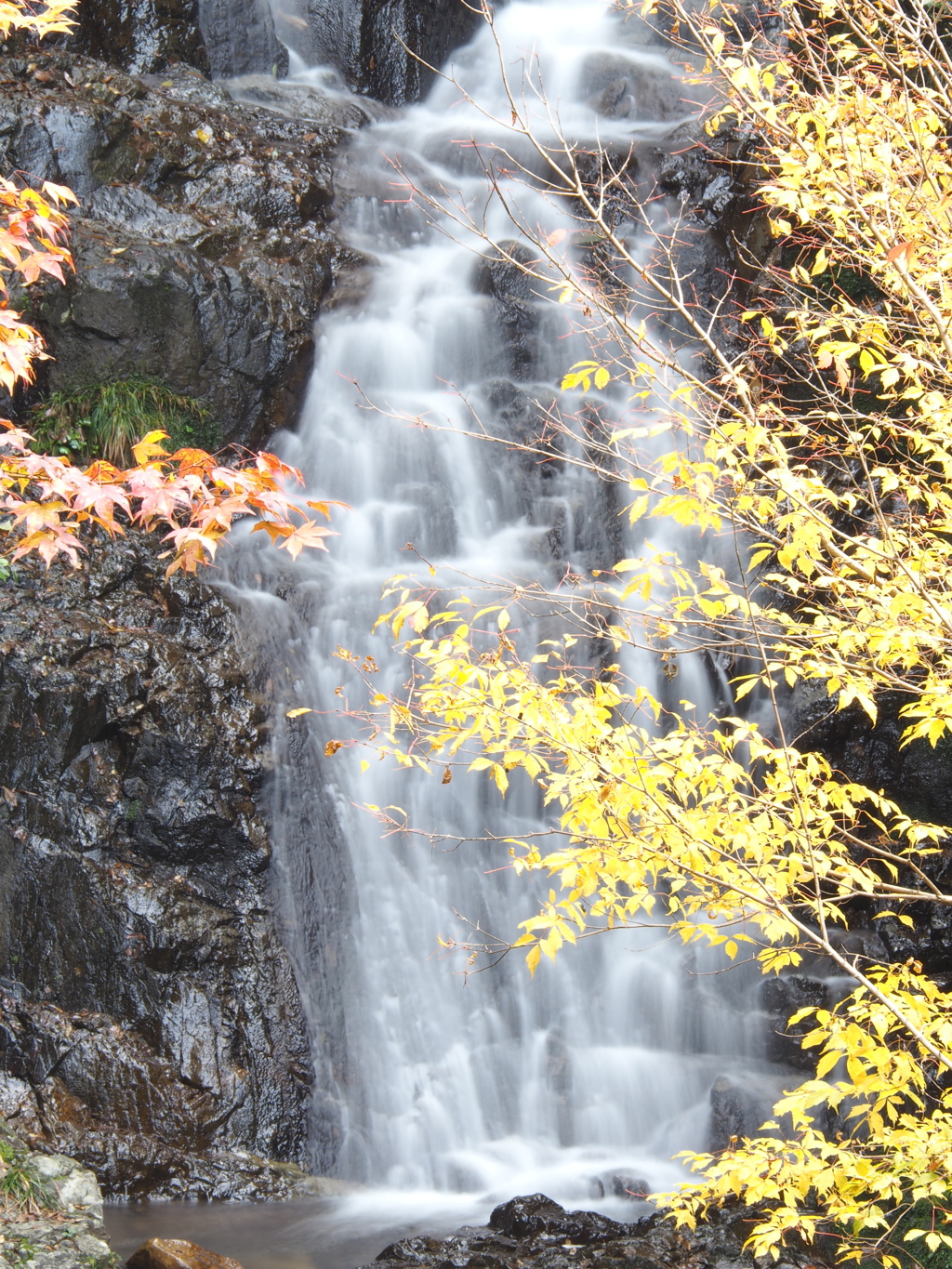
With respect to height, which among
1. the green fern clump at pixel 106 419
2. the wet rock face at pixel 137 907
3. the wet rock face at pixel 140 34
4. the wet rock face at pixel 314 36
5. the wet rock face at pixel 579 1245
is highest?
the wet rock face at pixel 314 36

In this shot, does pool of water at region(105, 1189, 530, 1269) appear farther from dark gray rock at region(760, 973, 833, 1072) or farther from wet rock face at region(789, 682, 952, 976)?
wet rock face at region(789, 682, 952, 976)

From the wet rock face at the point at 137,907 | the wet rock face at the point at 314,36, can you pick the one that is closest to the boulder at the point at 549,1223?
the wet rock face at the point at 137,907

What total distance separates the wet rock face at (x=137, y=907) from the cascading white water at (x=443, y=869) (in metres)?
0.39

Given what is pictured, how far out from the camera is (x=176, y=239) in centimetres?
1010

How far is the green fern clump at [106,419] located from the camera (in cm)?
868

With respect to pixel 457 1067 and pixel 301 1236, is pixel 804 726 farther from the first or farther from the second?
pixel 301 1236

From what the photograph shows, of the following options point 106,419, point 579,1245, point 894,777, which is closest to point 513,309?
point 106,419

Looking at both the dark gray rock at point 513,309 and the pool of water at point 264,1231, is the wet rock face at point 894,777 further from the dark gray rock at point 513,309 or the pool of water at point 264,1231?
the dark gray rock at point 513,309

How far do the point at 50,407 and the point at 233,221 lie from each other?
3321 mm

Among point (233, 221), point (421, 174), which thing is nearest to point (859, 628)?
point (233, 221)

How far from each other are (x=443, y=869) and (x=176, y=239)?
22.6 feet

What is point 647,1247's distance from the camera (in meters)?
5.31

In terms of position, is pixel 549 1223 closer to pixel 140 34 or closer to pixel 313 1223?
pixel 313 1223

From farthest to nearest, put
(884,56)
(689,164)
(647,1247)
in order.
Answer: (689,164) → (647,1247) → (884,56)
